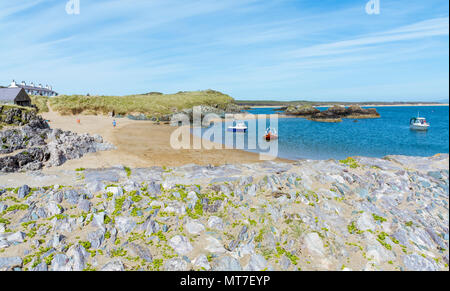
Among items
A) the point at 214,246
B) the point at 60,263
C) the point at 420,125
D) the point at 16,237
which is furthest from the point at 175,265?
the point at 420,125

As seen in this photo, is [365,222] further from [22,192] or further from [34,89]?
[34,89]

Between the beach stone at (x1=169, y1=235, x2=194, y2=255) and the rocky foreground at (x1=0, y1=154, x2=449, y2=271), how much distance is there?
0.04 m

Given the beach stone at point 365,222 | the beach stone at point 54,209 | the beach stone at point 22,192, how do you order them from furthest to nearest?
the beach stone at point 22,192 → the beach stone at point 54,209 → the beach stone at point 365,222

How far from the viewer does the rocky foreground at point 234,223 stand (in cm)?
1032

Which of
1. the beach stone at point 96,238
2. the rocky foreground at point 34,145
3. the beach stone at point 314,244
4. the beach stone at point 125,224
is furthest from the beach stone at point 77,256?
the rocky foreground at point 34,145

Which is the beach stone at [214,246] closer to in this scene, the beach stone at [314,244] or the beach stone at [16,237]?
the beach stone at [314,244]

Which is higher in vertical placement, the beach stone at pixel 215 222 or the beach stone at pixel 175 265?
the beach stone at pixel 215 222

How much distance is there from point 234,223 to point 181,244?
2.66 meters

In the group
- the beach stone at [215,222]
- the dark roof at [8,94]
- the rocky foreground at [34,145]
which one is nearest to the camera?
the beach stone at [215,222]

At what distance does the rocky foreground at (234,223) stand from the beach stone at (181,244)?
0.14 ft
